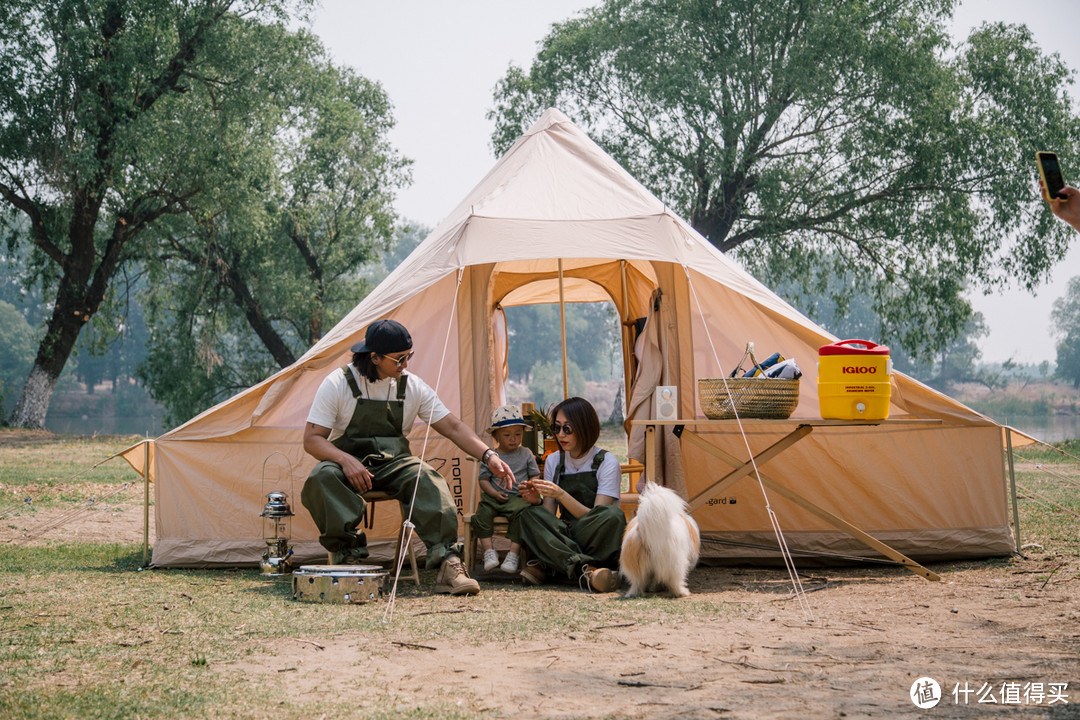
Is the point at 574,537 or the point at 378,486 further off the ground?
the point at 378,486

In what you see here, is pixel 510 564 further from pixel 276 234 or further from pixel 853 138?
pixel 276 234

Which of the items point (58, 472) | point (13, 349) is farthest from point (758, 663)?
point (13, 349)

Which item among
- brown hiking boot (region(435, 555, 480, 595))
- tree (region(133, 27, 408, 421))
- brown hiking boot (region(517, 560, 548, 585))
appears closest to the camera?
brown hiking boot (region(435, 555, 480, 595))

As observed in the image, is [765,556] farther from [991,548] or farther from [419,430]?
[419,430]

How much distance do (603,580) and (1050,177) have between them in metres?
2.24

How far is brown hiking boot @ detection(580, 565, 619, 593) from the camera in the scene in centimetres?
393

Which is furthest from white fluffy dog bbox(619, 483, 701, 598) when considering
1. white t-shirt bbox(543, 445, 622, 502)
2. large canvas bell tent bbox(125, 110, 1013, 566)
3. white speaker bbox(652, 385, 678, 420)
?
large canvas bell tent bbox(125, 110, 1013, 566)

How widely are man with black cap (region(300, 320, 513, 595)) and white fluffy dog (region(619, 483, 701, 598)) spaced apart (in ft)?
1.94

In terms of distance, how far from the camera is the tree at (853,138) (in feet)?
46.8

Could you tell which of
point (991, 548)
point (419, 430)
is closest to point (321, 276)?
point (419, 430)

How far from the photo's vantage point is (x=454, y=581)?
12.8 ft

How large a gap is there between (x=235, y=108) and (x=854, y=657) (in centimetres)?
1307

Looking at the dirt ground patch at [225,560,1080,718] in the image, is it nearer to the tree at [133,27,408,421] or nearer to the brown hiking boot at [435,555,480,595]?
the brown hiking boot at [435,555,480,595]

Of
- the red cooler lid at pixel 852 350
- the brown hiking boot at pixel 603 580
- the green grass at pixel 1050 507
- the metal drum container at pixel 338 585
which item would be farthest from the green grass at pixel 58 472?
the green grass at pixel 1050 507
